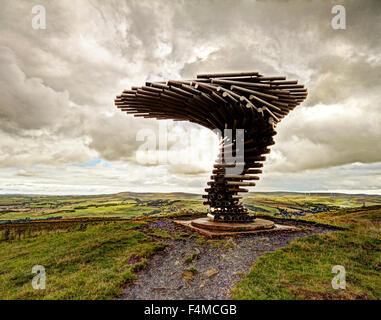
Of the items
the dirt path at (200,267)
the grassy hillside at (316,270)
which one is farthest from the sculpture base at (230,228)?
the grassy hillside at (316,270)

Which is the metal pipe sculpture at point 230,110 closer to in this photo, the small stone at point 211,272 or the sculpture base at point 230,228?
the sculpture base at point 230,228

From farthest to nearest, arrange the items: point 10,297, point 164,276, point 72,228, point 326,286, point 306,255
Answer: point 72,228 < point 306,255 < point 164,276 < point 10,297 < point 326,286

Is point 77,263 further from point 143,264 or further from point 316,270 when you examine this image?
point 316,270

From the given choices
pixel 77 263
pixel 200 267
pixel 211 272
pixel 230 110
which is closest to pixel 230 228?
pixel 200 267

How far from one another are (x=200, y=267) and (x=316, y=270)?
2744mm

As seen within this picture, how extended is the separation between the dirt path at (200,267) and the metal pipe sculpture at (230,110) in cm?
235

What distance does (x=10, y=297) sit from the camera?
4.38 m

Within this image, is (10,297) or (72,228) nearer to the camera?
(10,297)

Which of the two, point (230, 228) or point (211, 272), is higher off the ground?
point (230, 228)

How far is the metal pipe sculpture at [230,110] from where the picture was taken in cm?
809

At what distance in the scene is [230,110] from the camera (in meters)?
8.52
